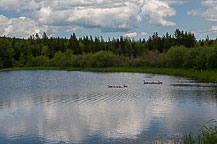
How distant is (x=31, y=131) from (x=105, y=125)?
17.5ft

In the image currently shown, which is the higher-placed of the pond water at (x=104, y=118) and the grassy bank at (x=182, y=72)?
the grassy bank at (x=182, y=72)

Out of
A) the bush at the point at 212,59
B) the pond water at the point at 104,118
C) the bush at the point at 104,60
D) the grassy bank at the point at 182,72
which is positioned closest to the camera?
the pond water at the point at 104,118

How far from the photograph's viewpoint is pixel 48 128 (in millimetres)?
21062

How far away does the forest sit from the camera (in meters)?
73.9

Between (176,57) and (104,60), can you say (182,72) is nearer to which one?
(176,57)

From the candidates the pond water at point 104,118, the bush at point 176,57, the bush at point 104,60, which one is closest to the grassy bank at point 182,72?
the bush at point 176,57

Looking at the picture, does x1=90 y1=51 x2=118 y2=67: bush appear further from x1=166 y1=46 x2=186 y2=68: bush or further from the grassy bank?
x1=166 y1=46 x2=186 y2=68: bush

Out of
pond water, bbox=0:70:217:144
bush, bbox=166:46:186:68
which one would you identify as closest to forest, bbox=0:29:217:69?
bush, bbox=166:46:186:68

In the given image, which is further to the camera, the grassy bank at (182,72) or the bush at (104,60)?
the bush at (104,60)

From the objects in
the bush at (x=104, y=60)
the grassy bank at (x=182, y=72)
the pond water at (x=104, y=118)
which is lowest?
the pond water at (x=104, y=118)

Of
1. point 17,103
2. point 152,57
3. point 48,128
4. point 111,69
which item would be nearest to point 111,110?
point 48,128

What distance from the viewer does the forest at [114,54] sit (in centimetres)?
7388

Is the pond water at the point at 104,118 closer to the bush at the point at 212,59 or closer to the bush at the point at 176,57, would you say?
the bush at the point at 212,59

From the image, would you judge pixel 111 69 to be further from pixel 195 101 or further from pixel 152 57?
pixel 195 101
